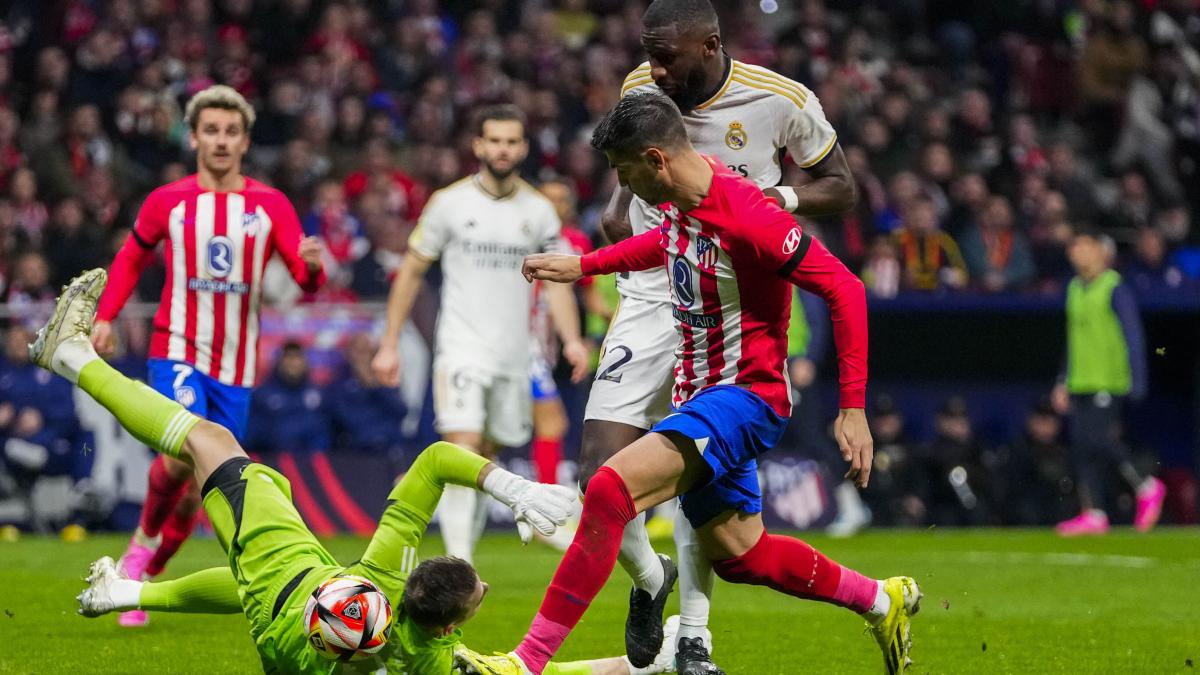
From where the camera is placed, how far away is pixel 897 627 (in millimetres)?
6293

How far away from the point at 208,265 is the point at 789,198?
3.28 metres

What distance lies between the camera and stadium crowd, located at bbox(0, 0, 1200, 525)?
15633 mm

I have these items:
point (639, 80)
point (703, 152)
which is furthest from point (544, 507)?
point (639, 80)

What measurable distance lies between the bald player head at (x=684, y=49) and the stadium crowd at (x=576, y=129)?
8157 millimetres

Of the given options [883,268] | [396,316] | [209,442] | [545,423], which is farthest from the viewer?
[883,268]

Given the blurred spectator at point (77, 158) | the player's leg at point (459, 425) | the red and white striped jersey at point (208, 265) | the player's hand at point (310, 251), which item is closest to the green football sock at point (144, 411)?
the player's hand at point (310, 251)

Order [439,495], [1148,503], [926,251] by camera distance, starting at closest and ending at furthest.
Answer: [439,495]
[1148,503]
[926,251]

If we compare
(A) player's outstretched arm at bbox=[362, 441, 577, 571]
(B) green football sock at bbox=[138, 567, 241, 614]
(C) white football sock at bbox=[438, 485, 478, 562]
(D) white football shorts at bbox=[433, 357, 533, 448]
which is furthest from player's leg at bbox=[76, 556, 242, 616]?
(D) white football shorts at bbox=[433, 357, 533, 448]

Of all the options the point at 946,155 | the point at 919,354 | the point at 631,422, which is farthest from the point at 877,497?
the point at 631,422

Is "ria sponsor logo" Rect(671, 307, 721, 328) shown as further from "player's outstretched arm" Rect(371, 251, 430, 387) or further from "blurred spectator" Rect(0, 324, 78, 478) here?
"blurred spectator" Rect(0, 324, 78, 478)

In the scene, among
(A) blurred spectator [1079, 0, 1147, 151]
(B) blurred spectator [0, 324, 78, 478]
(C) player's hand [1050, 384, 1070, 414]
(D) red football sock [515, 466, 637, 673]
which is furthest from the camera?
(A) blurred spectator [1079, 0, 1147, 151]

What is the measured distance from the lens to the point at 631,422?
6.80m

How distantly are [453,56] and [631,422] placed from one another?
13.7m

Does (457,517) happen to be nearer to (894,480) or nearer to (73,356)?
(73,356)
